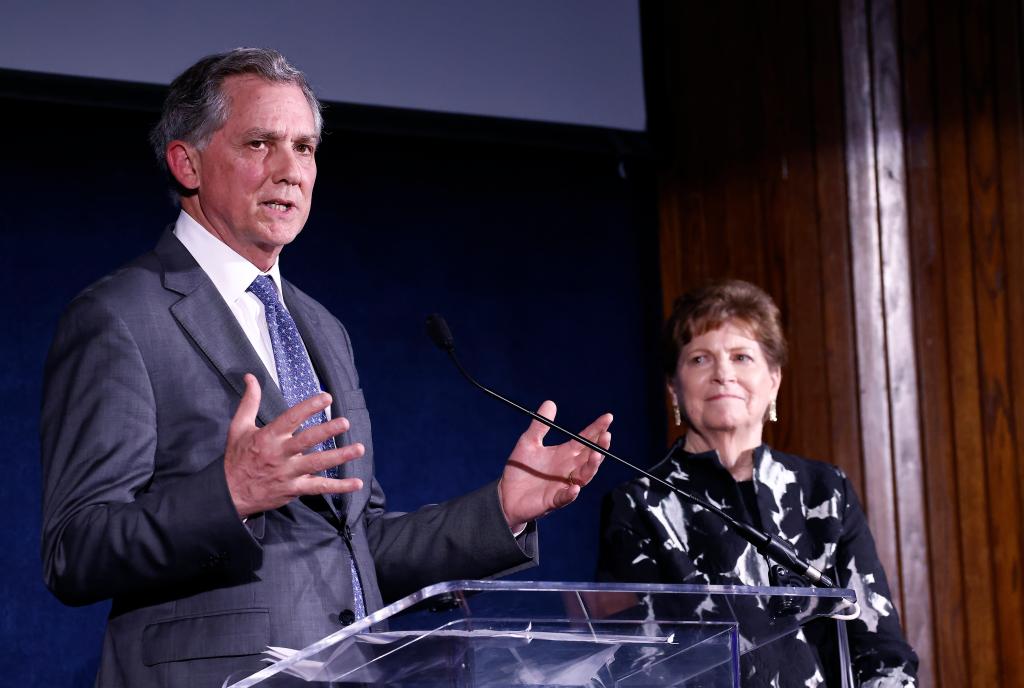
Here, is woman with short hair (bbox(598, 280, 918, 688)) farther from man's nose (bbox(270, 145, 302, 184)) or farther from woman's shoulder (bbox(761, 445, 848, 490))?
man's nose (bbox(270, 145, 302, 184))

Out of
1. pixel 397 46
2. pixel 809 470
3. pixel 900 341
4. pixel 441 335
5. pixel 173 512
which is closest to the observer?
pixel 173 512

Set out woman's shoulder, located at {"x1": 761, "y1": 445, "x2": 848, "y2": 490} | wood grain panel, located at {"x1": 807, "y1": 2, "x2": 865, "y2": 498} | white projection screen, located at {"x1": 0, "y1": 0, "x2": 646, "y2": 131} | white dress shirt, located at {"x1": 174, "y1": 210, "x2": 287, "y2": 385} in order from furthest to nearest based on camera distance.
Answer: wood grain panel, located at {"x1": 807, "y1": 2, "x2": 865, "y2": 498} < white projection screen, located at {"x1": 0, "y1": 0, "x2": 646, "y2": 131} < woman's shoulder, located at {"x1": 761, "y1": 445, "x2": 848, "y2": 490} < white dress shirt, located at {"x1": 174, "y1": 210, "x2": 287, "y2": 385}

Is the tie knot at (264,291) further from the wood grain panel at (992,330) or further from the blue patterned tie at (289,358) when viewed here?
the wood grain panel at (992,330)

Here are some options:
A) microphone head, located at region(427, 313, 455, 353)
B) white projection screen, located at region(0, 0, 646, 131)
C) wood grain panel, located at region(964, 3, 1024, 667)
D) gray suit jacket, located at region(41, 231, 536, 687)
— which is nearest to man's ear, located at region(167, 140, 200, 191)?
gray suit jacket, located at region(41, 231, 536, 687)

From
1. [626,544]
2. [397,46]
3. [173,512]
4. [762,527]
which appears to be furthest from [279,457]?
[397,46]

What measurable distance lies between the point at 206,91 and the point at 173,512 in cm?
68

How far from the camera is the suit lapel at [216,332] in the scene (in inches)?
64.1

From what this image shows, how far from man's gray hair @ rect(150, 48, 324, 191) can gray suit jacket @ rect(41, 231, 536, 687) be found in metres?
0.18

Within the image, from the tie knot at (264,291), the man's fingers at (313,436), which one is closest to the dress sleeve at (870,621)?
the tie knot at (264,291)

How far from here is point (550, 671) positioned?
3.91ft

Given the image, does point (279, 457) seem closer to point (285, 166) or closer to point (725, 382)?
point (285, 166)

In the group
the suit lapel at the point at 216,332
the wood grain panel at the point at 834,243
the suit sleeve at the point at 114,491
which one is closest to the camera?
the suit sleeve at the point at 114,491

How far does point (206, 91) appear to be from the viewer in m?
1.80

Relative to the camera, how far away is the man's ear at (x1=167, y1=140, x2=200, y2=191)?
5.90 ft
